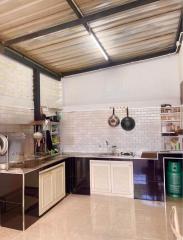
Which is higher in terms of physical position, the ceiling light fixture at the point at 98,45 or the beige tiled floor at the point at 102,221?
the ceiling light fixture at the point at 98,45

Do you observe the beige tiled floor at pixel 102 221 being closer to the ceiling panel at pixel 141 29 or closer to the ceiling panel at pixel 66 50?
the ceiling panel at pixel 66 50

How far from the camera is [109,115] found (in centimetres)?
476

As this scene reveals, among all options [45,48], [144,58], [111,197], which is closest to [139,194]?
[111,197]

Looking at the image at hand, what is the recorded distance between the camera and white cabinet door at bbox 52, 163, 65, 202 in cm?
366

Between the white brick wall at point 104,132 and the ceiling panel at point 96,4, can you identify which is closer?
the ceiling panel at point 96,4

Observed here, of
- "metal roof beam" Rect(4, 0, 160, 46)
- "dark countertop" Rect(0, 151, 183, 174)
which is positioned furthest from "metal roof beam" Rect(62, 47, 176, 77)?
"dark countertop" Rect(0, 151, 183, 174)

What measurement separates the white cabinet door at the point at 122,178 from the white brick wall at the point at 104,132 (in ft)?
2.24

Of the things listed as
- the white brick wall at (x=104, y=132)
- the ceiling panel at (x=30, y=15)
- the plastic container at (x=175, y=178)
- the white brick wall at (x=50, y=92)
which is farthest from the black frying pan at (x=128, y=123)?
the ceiling panel at (x=30, y=15)

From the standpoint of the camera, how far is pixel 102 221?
9.90 ft

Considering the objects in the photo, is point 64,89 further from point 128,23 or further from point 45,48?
point 128,23

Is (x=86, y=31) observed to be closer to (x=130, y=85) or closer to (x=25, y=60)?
(x=25, y=60)

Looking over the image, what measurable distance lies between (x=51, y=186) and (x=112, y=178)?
50.3 inches

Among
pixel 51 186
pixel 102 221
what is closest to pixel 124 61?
pixel 51 186

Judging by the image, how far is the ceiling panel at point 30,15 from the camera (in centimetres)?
251
